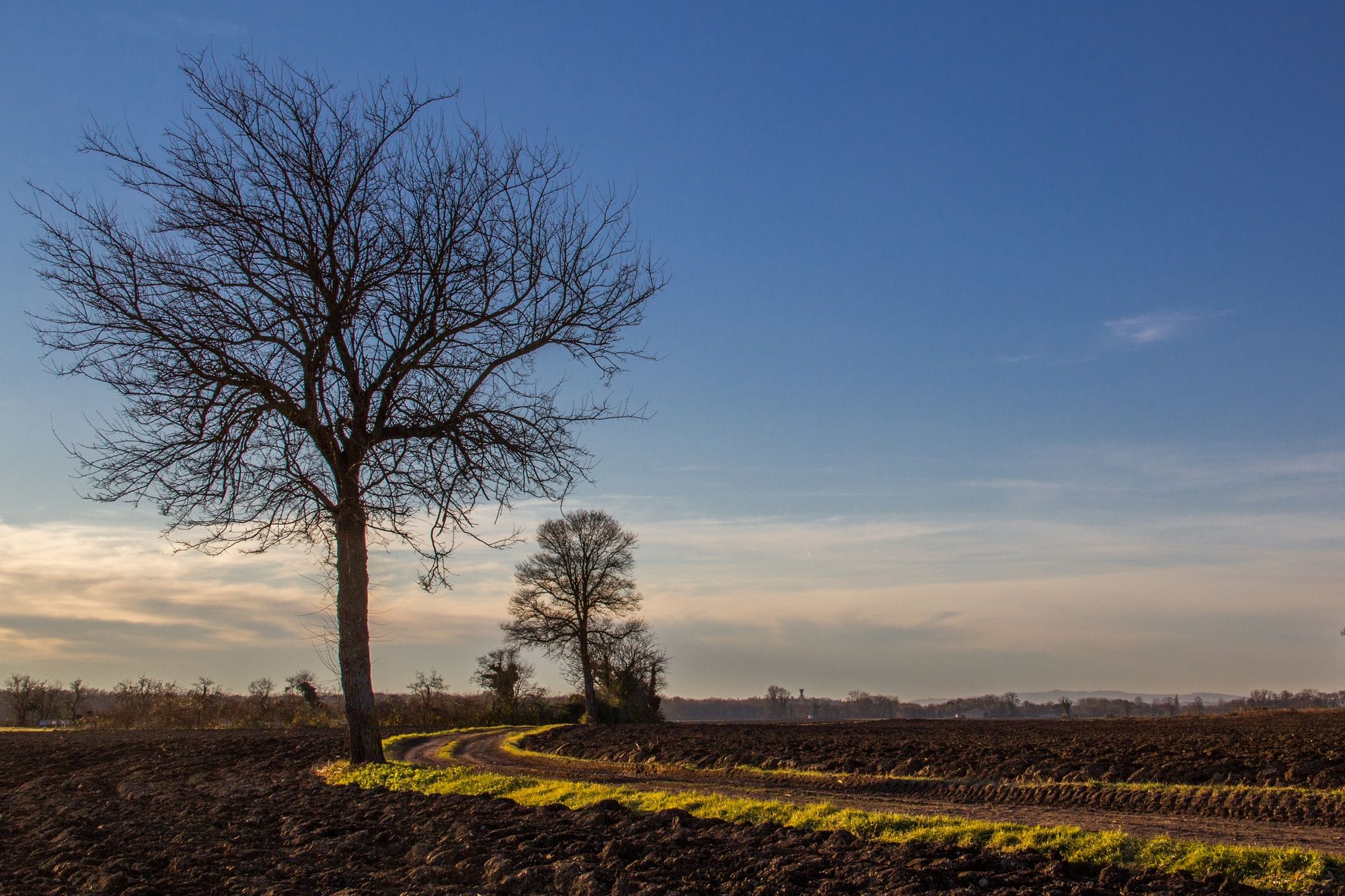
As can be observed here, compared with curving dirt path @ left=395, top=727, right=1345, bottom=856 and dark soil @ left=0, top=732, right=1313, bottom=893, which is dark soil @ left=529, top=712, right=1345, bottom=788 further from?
dark soil @ left=0, top=732, right=1313, bottom=893

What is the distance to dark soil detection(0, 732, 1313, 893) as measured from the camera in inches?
269

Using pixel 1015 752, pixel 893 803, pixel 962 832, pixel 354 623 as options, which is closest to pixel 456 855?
pixel 962 832

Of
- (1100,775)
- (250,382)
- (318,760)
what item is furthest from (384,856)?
(318,760)

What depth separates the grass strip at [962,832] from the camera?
7598 mm

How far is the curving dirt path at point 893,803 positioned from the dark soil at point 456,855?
334 cm

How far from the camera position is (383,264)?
16062 mm

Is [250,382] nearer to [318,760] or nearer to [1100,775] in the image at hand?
[318,760]

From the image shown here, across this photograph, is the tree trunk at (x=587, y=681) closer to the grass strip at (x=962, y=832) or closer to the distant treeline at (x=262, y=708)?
the distant treeline at (x=262, y=708)

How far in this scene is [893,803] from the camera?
1295 cm

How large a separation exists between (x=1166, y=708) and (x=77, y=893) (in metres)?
85.8

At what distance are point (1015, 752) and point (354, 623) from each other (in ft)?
45.6

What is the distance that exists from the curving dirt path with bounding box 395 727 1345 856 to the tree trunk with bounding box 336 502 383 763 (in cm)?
334

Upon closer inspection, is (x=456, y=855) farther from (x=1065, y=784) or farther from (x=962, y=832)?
(x=1065, y=784)

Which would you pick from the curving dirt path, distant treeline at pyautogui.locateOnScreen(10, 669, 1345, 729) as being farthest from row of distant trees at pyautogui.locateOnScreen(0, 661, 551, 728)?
the curving dirt path
